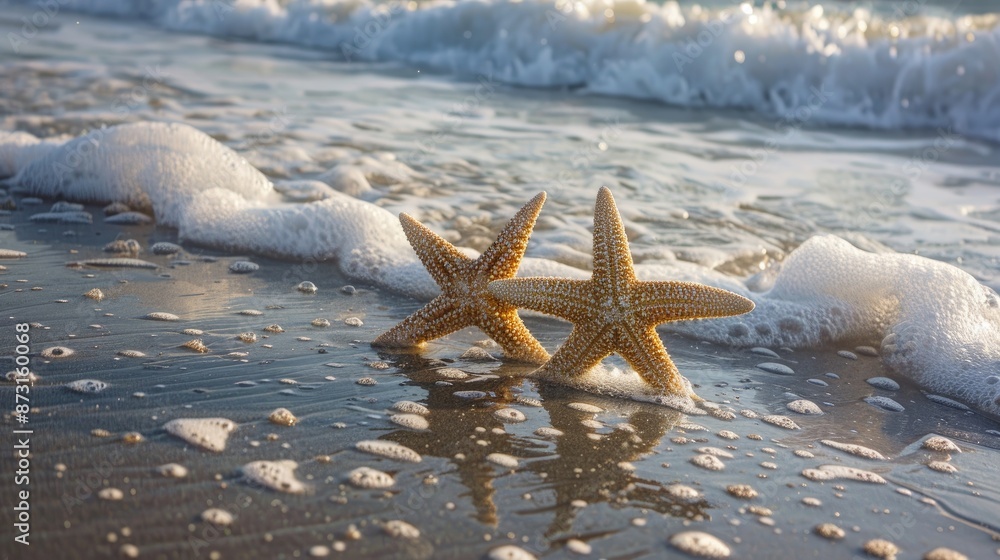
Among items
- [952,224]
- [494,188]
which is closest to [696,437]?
[494,188]

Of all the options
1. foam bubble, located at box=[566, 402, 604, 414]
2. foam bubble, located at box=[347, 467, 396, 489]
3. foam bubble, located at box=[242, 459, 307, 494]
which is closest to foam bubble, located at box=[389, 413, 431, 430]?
foam bubble, located at box=[347, 467, 396, 489]

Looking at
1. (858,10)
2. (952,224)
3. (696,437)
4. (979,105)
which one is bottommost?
(696,437)

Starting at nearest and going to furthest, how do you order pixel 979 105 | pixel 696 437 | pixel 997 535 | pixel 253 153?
pixel 997 535 < pixel 696 437 < pixel 253 153 < pixel 979 105

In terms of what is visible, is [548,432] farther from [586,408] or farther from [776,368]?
[776,368]

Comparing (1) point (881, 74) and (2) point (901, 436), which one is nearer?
(2) point (901, 436)

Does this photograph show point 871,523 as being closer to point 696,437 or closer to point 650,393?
point 696,437

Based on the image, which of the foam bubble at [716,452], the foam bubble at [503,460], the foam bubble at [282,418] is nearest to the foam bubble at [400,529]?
the foam bubble at [503,460]

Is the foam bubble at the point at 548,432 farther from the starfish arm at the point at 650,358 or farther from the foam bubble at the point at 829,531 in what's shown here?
the foam bubble at the point at 829,531

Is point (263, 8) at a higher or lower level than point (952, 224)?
higher
